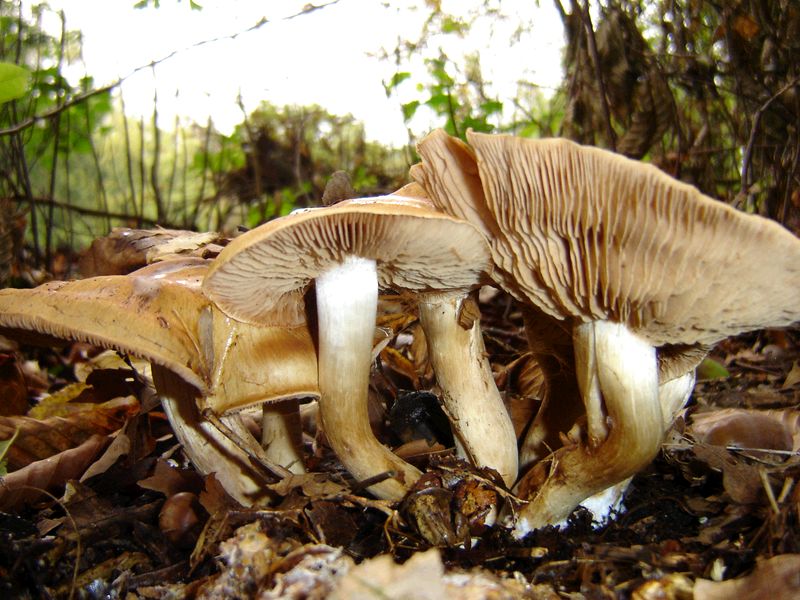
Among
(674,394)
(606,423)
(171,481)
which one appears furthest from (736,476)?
(171,481)

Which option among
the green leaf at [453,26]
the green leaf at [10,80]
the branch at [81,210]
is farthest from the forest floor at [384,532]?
the green leaf at [453,26]

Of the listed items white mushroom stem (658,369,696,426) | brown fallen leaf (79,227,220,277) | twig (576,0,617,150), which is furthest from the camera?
twig (576,0,617,150)

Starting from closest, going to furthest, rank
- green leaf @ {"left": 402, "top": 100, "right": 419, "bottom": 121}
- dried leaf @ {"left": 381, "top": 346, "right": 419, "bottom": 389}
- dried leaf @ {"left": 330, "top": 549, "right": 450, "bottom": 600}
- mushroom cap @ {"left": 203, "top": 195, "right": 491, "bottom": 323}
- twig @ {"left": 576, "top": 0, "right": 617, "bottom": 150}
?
dried leaf @ {"left": 330, "top": 549, "right": 450, "bottom": 600} → mushroom cap @ {"left": 203, "top": 195, "right": 491, "bottom": 323} → dried leaf @ {"left": 381, "top": 346, "right": 419, "bottom": 389} → twig @ {"left": 576, "top": 0, "right": 617, "bottom": 150} → green leaf @ {"left": 402, "top": 100, "right": 419, "bottom": 121}

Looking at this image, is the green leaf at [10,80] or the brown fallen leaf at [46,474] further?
the brown fallen leaf at [46,474]

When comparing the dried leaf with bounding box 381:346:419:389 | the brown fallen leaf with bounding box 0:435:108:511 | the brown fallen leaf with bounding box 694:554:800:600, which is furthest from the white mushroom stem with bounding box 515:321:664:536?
the brown fallen leaf with bounding box 0:435:108:511

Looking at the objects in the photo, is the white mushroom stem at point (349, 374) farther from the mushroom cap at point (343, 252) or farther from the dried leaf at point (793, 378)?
the dried leaf at point (793, 378)

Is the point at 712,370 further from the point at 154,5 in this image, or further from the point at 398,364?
the point at 154,5

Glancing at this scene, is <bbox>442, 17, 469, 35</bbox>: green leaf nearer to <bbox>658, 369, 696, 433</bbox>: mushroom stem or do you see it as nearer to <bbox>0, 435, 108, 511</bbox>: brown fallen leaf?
<bbox>658, 369, 696, 433</bbox>: mushroom stem

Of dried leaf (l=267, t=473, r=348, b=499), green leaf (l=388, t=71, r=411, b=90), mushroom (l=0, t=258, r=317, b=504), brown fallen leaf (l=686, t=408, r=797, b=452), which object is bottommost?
brown fallen leaf (l=686, t=408, r=797, b=452)
